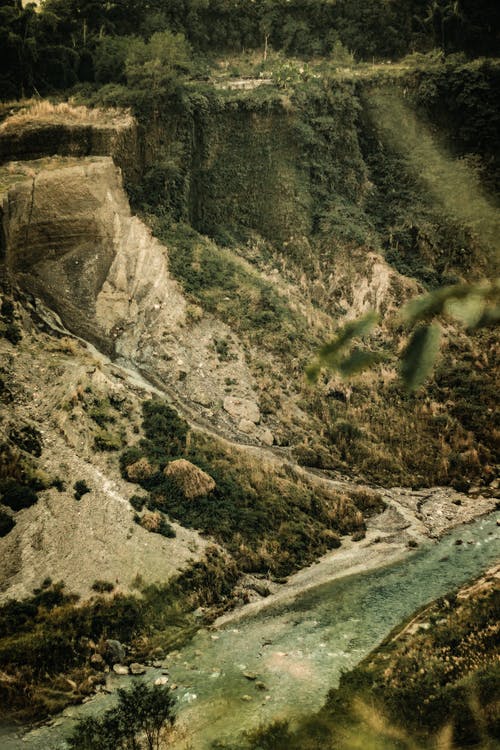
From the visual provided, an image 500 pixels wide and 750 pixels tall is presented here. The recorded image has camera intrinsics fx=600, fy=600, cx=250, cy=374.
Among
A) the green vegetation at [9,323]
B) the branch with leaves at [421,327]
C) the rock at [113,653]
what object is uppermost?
the branch with leaves at [421,327]

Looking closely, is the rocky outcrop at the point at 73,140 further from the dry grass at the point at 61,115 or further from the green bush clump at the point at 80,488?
the green bush clump at the point at 80,488

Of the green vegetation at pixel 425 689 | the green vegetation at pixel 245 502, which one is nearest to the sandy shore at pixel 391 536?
the green vegetation at pixel 245 502

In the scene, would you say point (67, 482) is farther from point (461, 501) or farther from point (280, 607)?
point (461, 501)

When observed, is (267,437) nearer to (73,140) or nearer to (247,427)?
(247,427)

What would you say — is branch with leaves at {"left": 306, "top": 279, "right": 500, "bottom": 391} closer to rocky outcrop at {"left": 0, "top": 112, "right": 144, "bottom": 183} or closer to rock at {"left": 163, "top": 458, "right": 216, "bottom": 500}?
rock at {"left": 163, "top": 458, "right": 216, "bottom": 500}

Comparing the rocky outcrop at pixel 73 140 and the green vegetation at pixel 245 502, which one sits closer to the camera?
the green vegetation at pixel 245 502
